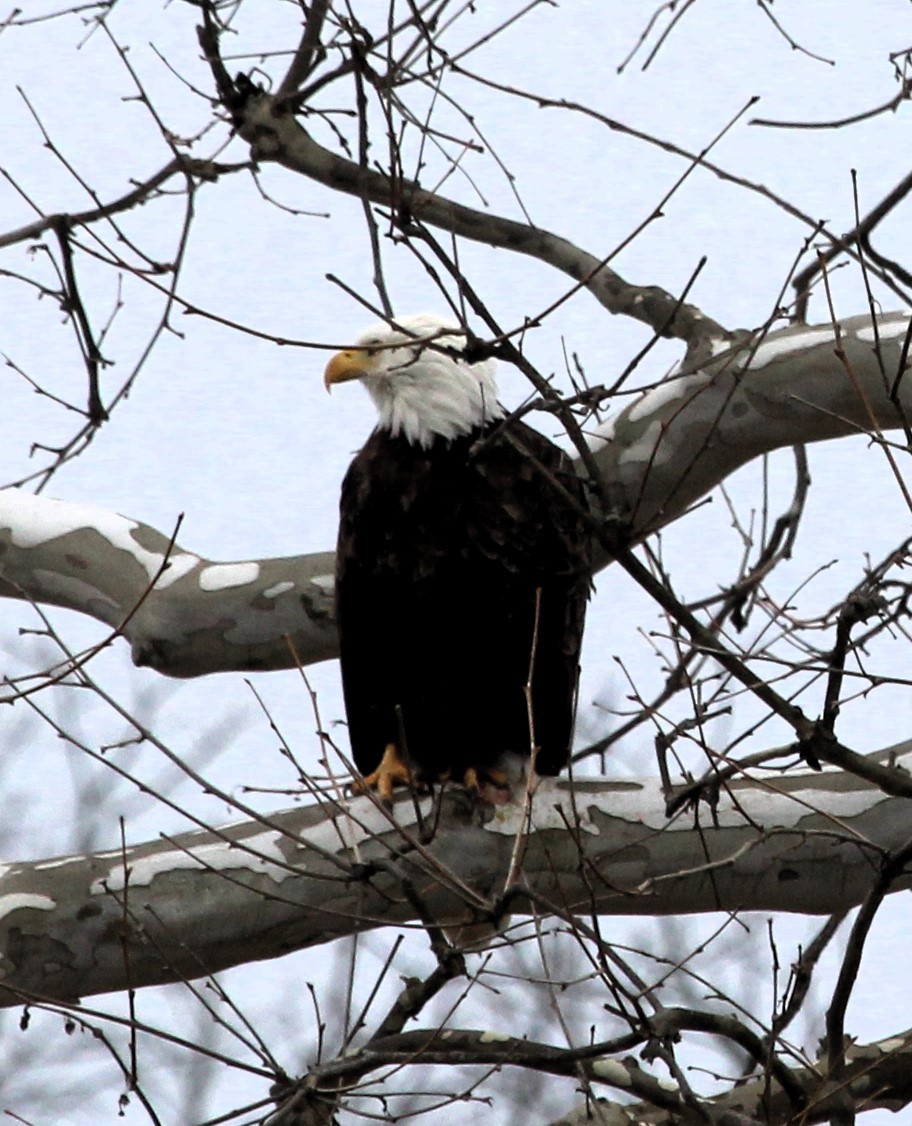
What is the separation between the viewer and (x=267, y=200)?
14.6 ft

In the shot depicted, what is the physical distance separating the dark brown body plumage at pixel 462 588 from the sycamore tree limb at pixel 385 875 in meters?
0.64

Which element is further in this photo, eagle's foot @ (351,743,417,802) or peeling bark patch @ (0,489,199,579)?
peeling bark patch @ (0,489,199,579)

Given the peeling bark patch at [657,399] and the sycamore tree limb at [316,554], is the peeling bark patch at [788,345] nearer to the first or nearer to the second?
the sycamore tree limb at [316,554]

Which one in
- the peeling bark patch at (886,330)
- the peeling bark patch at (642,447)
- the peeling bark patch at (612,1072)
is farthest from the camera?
the peeling bark patch at (642,447)

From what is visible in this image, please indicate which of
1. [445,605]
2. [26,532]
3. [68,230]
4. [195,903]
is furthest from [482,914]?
[26,532]

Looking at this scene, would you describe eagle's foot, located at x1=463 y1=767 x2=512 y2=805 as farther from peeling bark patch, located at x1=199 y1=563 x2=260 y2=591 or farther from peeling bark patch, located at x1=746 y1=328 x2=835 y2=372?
peeling bark patch, located at x1=746 y1=328 x2=835 y2=372

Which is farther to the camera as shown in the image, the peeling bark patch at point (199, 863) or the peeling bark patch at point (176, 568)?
the peeling bark patch at point (176, 568)

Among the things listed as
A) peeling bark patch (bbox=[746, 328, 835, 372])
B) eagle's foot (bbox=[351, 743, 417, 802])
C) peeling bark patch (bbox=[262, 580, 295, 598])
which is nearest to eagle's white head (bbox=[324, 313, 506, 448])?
peeling bark patch (bbox=[262, 580, 295, 598])

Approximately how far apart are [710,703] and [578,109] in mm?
1433

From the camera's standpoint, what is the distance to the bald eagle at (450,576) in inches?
173

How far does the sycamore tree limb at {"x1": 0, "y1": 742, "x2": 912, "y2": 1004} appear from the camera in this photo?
11.4ft

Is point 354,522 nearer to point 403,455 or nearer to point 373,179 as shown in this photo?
point 403,455

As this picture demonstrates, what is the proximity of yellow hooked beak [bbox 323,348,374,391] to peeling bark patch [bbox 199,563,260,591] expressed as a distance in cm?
53

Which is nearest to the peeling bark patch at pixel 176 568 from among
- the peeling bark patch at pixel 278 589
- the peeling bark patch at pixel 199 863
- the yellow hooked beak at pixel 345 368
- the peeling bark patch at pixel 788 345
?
the peeling bark patch at pixel 278 589
